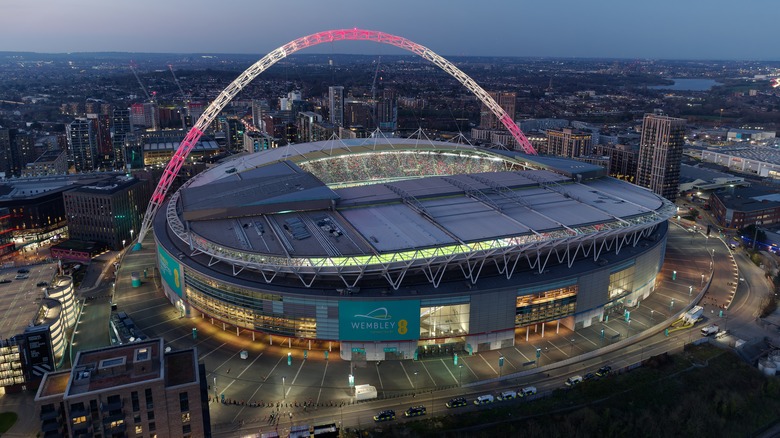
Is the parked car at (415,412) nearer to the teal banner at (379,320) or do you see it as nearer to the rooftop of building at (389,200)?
the teal banner at (379,320)

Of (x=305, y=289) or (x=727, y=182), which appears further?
(x=727, y=182)

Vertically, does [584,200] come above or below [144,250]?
above

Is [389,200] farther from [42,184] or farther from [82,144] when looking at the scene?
[82,144]

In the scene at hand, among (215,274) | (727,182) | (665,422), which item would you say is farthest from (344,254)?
(727,182)

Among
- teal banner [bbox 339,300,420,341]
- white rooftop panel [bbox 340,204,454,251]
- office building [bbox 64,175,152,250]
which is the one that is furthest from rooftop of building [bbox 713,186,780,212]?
office building [bbox 64,175,152,250]

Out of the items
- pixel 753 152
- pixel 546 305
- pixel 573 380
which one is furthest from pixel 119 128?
pixel 753 152

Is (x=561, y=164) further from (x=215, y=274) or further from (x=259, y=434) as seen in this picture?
(x=259, y=434)
